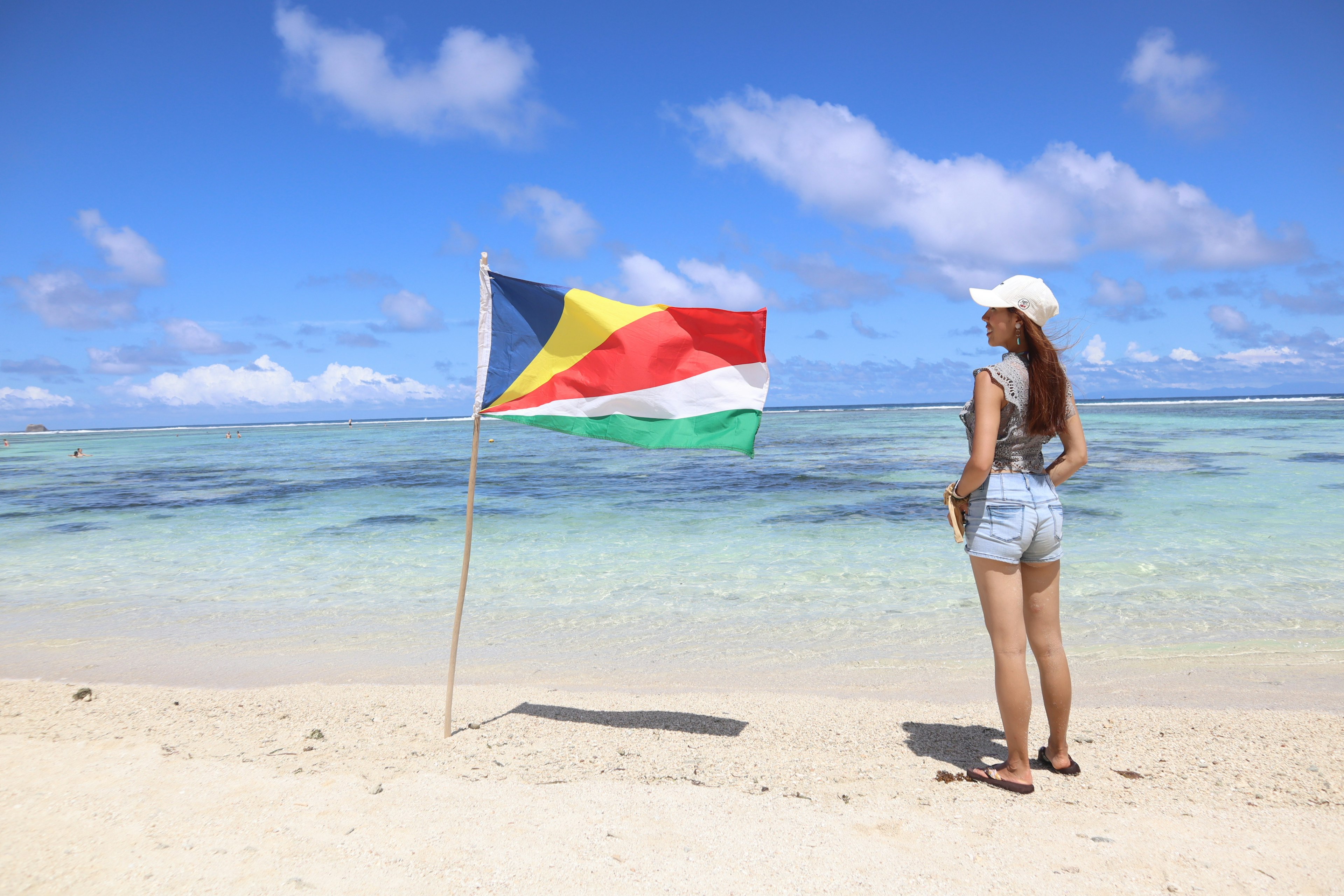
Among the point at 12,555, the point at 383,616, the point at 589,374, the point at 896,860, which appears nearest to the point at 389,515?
the point at 12,555

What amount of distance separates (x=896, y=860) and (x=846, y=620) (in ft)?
14.3

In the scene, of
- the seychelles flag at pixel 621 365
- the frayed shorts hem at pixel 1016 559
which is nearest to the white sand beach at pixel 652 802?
the frayed shorts hem at pixel 1016 559

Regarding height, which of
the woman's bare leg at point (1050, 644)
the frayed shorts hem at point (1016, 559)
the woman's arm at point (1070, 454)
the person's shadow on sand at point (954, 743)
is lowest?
the person's shadow on sand at point (954, 743)

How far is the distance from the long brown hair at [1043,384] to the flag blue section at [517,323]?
104 inches

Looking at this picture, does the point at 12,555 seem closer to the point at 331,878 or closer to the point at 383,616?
the point at 383,616

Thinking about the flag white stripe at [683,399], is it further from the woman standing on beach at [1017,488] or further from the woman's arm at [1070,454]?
the woman's arm at [1070,454]

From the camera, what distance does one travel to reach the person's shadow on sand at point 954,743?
412 cm

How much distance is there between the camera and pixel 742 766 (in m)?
4.04

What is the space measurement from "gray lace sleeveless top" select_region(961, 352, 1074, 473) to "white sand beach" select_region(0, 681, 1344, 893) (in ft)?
5.15

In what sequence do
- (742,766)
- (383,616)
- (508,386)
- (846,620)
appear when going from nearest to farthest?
(742,766) < (508,386) < (846,620) < (383,616)

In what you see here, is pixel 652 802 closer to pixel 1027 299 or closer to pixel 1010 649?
pixel 1010 649

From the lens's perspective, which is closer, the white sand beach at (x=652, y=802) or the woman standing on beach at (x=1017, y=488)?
the white sand beach at (x=652, y=802)

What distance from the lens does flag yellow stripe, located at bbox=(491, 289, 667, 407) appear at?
4656 millimetres

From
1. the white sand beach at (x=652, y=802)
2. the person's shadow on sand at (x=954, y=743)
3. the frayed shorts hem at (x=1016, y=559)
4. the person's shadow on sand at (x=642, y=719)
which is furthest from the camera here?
the person's shadow on sand at (x=642, y=719)
